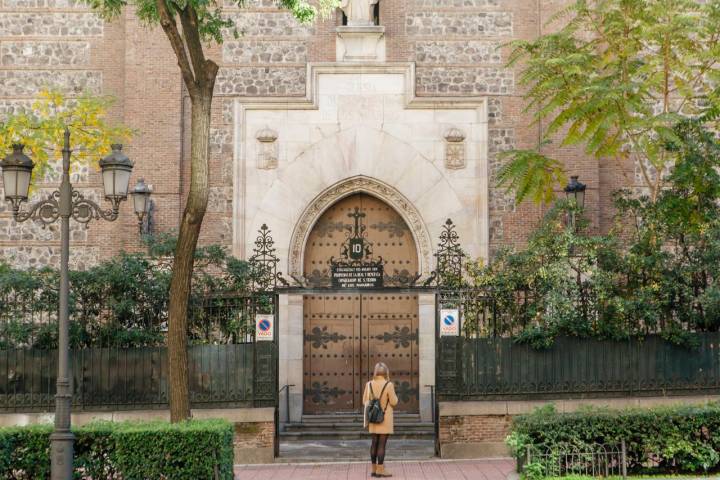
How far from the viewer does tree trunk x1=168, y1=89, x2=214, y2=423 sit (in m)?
12.8

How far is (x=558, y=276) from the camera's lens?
16297mm

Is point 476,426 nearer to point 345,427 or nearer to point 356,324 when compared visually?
point 345,427

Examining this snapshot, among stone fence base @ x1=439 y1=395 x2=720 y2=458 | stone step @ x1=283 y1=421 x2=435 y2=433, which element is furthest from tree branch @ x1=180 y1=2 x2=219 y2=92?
stone step @ x1=283 y1=421 x2=435 y2=433

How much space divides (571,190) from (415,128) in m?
3.42

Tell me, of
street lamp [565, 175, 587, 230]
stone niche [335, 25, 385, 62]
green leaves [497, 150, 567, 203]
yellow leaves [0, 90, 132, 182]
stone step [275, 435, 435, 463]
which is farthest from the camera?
stone niche [335, 25, 385, 62]

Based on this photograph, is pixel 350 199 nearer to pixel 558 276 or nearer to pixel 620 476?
pixel 558 276

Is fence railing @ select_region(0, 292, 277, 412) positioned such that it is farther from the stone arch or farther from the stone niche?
the stone niche

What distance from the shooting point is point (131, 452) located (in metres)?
12.4

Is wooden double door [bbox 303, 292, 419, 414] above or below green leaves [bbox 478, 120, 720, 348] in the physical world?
below

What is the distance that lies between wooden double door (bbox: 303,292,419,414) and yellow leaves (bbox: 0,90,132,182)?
5054 millimetres

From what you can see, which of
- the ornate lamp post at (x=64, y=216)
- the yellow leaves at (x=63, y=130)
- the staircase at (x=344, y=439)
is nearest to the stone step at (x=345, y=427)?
the staircase at (x=344, y=439)

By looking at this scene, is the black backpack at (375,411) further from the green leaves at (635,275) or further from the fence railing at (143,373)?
the green leaves at (635,275)

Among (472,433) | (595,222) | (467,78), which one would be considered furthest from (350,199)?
(472,433)

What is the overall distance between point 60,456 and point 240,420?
4511mm
